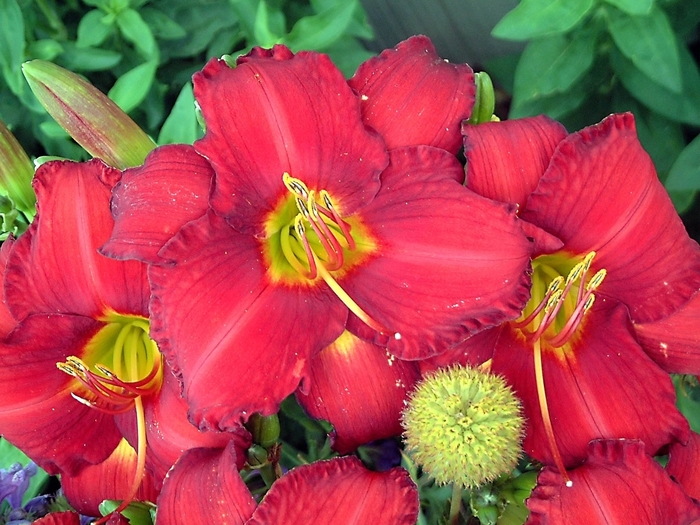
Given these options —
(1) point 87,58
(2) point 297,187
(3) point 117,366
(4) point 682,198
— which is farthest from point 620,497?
(1) point 87,58

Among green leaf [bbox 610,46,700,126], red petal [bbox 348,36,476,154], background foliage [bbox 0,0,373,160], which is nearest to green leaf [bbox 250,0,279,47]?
background foliage [bbox 0,0,373,160]

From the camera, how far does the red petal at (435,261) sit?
43 cm

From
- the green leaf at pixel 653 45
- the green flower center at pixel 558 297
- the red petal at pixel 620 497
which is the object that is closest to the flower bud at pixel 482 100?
the green flower center at pixel 558 297

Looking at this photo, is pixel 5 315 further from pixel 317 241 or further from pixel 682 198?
pixel 682 198

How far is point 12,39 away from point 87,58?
0.33 feet

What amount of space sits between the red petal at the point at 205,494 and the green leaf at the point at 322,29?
21.3 inches

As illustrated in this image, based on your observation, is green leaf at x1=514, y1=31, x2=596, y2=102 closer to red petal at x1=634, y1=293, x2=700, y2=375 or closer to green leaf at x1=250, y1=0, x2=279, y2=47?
green leaf at x1=250, y1=0, x2=279, y2=47

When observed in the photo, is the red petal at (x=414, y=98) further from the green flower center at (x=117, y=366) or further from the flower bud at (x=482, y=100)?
the green flower center at (x=117, y=366)

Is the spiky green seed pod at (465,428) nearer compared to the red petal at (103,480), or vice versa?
the spiky green seed pod at (465,428)

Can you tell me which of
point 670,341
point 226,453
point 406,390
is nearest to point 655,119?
point 670,341

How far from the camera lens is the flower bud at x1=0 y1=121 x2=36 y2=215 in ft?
1.95

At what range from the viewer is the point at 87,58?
930 millimetres

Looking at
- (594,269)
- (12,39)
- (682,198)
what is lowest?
(682,198)

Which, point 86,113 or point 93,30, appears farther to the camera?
point 93,30
